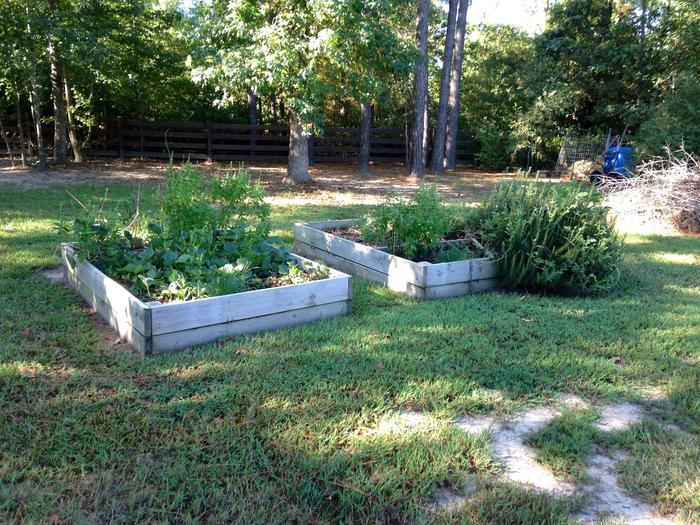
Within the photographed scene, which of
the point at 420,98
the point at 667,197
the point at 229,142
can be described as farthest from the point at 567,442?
the point at 229,142

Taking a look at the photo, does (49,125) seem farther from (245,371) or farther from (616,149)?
(245,371)

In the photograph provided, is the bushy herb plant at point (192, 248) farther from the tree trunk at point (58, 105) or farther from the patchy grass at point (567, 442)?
the tree trunk at point (58, 105)

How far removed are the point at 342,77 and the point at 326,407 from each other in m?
9.94

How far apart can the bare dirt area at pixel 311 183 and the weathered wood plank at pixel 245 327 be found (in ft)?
18.1

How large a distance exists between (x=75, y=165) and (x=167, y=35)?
5.70 metres

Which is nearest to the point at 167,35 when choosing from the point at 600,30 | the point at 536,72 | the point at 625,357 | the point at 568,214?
the point at 536,72

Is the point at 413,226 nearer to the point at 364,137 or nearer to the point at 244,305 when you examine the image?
the point at 244,305

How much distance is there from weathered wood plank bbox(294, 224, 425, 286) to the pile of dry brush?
483cm

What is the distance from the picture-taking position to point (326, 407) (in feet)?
9.93

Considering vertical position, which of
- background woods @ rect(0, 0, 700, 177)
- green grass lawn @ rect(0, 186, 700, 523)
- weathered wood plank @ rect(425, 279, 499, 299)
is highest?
background woods @ rect(0, 0, 700, 177)

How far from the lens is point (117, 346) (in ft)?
12.5

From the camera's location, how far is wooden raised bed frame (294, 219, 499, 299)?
514cm

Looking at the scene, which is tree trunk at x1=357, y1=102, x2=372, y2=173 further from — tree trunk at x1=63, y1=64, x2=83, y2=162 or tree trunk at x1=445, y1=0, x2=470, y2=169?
tree trunk at x1=63, y1=64, x2=83, y2=162

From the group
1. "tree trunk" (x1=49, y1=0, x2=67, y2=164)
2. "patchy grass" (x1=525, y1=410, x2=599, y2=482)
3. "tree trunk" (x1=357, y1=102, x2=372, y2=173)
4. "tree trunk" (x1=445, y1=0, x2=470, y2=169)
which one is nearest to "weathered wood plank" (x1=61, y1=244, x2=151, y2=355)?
"patchy grass" (x1=525, y1=410, x2=599, y2=482)
